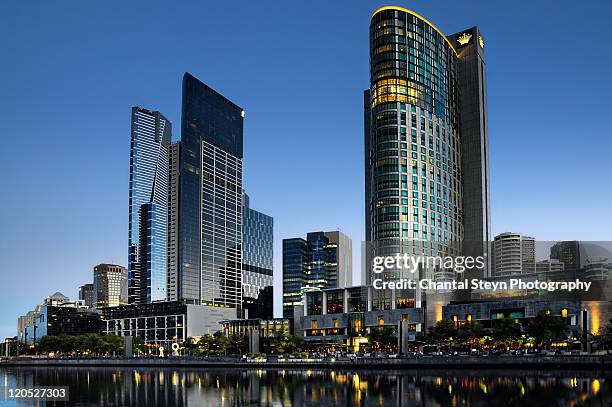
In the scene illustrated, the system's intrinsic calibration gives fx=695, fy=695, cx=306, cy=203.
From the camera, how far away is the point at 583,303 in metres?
154

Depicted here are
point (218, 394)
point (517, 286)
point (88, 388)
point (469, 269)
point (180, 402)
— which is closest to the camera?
point (180, 402)

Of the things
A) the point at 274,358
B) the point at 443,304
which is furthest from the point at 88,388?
the point at 443,304

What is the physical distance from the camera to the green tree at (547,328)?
137 meters

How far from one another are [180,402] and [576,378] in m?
51.0

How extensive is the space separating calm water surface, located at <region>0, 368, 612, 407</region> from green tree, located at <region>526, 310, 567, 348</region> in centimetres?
3460

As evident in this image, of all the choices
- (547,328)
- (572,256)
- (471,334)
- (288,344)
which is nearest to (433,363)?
(547,328)

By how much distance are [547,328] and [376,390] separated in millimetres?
68816

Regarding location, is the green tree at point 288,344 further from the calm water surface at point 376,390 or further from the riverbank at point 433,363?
the calm water surface at point 376,390

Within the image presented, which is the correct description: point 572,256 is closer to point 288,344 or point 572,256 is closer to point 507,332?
point 507,332

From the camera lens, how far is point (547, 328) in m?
138

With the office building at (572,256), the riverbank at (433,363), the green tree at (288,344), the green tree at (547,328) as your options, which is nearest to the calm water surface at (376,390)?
the riverbank at (433,363)

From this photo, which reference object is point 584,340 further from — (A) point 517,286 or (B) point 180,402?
(B) point 180,402

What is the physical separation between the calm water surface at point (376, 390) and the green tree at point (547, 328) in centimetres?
3460

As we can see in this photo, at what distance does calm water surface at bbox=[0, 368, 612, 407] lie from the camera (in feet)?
224
